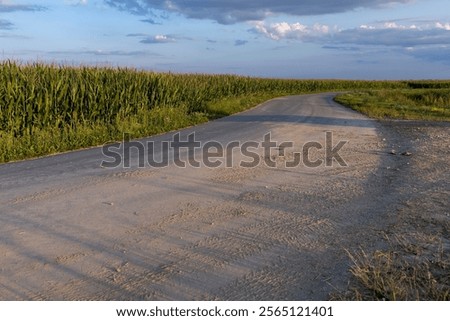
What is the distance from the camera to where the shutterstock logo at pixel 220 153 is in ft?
31.3

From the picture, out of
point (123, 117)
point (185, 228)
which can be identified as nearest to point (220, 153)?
point (185, 228)

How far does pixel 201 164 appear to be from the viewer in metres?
9.38

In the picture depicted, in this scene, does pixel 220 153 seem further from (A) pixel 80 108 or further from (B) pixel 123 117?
(B) pixel 123 117

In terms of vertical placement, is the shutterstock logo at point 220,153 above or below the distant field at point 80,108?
below

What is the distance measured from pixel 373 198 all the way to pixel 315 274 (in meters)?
3.01

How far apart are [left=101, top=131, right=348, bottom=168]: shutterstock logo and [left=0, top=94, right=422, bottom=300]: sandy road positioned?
0.56 m

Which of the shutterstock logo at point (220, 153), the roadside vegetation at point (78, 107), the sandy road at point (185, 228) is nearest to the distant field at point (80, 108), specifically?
the roadside vegetation at point (78, 107)

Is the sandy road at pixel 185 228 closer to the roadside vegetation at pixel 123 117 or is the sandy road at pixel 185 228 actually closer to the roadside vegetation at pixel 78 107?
the roadside vegetation at pixel 123 117

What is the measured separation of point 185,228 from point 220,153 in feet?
17.6

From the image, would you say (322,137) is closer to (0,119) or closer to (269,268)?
(0,119)

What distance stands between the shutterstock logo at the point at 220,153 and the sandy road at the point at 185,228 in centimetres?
56

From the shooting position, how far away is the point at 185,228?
549cm

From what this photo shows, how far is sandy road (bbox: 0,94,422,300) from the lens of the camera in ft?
13.0

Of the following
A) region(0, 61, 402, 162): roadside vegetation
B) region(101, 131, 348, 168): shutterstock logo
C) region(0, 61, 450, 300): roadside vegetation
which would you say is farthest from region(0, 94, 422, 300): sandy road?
region(0, 61, 402, 162): roadside vegetation
